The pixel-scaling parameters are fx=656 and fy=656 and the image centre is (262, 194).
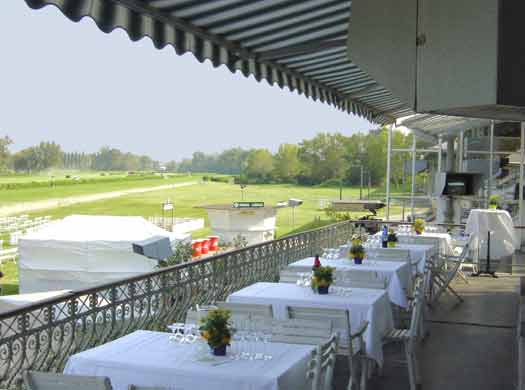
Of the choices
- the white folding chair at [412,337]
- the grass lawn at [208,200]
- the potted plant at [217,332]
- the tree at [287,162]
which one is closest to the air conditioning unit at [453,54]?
the potted plant at [217,332]

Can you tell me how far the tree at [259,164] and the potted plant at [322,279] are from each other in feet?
416

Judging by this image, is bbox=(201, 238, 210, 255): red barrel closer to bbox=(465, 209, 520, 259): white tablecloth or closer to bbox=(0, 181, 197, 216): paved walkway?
bbox=(465, 209, 520, 259): white tablecloth

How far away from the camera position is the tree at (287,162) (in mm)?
121125

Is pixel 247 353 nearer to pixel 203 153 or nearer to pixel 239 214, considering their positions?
pixel 239 214

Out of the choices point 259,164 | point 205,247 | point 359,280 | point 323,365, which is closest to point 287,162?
point 259,164

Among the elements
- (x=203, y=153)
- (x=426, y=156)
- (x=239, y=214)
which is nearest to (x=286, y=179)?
(x=203, y=153)

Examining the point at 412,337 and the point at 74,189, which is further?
the point at 74,189

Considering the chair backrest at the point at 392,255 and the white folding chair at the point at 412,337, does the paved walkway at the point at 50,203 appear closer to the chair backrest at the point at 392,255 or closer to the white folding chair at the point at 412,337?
the chair backrest at the point at 392,255

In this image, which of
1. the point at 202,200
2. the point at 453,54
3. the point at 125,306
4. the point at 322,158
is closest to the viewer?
the point at 453,54

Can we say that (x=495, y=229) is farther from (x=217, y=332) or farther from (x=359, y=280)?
(x=217, y=332)

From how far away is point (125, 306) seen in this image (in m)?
5.13

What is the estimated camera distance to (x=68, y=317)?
427cm

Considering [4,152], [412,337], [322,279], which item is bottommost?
[412,337]

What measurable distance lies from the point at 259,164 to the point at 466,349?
130303 mm
